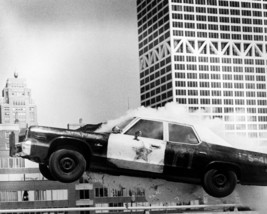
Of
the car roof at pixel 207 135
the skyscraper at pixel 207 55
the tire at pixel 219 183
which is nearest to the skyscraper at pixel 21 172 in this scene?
the skyscraper at pixel 207 55

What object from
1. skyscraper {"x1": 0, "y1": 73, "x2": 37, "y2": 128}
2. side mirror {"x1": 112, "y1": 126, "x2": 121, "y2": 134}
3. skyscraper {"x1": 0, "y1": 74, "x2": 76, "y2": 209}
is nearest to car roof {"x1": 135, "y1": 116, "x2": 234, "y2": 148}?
side mirror {"x1": 112, "y1": 126, "x2": 121, "y2": 134}

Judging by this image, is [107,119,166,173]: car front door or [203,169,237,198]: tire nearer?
[107,119,166,173]: car front door

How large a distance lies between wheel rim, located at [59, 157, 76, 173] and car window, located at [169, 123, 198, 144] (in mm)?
1565

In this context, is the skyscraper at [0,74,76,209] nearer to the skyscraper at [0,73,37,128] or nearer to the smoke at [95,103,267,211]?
the skyscraper at [0,73,37,128]

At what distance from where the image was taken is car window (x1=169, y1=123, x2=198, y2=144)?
10633 millimetres

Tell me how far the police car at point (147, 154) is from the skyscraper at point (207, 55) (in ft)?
8.82

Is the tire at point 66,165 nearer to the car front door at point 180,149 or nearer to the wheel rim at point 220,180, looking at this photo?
the car front door at point 180,149

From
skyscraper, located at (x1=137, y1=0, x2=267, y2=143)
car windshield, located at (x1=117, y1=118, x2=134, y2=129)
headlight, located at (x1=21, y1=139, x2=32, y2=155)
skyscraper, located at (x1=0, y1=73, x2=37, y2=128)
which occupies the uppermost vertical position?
skyscraper, located at (x1=137, y1=0, x2=267, y2=143)

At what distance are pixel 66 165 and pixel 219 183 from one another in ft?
8.24

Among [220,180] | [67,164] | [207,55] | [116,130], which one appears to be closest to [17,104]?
[67,164]

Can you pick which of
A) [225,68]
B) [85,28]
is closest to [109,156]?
[85,28]

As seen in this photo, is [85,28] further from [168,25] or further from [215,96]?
[215,96]

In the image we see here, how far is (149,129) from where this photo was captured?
34.5 ft

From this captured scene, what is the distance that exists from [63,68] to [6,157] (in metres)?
2.21
